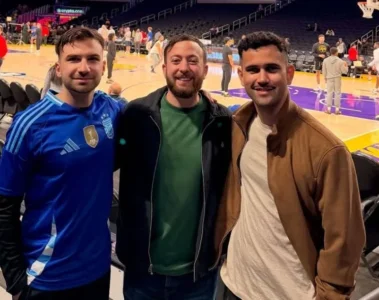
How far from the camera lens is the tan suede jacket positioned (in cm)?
176

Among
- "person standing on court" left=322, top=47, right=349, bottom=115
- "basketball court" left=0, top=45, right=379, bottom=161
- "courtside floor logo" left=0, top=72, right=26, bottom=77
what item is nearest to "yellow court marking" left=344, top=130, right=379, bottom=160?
"basketball court" left=0, top=45, right=379, bottom=161

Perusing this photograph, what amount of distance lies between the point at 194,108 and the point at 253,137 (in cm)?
40

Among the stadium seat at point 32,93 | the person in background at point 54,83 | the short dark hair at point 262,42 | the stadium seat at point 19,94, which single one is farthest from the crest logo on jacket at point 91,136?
the stadium seat at point 19,94

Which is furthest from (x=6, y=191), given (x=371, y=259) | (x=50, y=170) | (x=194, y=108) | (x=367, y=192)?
(x=371, y=259)

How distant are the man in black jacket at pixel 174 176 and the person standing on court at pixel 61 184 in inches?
6.7

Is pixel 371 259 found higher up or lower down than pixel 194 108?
lower down

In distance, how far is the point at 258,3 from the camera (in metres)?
32.5

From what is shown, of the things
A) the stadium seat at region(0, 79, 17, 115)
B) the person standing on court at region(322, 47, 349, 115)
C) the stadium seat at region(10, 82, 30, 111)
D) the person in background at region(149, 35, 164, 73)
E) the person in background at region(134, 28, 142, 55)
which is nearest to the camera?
the stadium seat at region(10, 82, 30, 111)

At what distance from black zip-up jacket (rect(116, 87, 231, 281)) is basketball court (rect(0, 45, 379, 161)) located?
5396 millimetres

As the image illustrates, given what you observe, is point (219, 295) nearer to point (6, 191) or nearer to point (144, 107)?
point (144, 107)

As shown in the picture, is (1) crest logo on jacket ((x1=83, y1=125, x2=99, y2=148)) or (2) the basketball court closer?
(1) crest logo on jacket ((x1=83, y1=125, x2=99, y2=148))

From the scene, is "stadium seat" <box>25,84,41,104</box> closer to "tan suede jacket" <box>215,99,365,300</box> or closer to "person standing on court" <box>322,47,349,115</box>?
"tan suede jacket" <box>215,99,365,300</box>

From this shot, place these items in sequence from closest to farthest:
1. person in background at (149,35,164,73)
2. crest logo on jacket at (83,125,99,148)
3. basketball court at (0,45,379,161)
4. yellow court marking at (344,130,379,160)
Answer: crest logo on jacket at (83,125,99,148) → yellow court marking at (344,130,379,160) → basketball court at (0,45,379,161) → person in background at (149,35,164,73)

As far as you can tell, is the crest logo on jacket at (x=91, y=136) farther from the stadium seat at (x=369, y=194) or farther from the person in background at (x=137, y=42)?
the person in background at (x=137, y=42)
